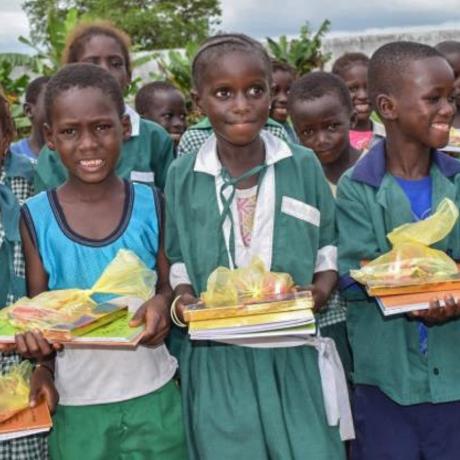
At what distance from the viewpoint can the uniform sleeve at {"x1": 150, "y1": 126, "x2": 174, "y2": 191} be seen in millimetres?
3611

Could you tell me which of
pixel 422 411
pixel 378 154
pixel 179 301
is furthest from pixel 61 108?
pixel 422 411

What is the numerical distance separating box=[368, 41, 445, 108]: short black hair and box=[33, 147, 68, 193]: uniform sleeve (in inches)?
54.3

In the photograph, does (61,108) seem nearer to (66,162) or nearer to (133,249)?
(66,162)

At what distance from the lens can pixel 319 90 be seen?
3.62 meters

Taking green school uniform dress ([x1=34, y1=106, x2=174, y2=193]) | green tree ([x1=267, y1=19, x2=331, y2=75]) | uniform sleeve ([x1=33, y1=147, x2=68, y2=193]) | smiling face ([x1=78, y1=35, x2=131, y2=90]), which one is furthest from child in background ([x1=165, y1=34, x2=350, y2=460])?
green tree ([x1=267, y1=19, x2=331, y2=75])

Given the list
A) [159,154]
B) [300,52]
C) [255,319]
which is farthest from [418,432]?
[300,52]

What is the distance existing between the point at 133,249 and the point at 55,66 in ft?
31.7

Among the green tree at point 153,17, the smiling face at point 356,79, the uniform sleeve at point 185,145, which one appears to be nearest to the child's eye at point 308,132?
the uniform sleeve at point 185,145

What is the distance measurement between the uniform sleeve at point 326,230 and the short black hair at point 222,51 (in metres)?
0.42

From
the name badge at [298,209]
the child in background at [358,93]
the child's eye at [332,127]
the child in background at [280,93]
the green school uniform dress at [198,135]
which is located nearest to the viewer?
the name badge at [298,209]

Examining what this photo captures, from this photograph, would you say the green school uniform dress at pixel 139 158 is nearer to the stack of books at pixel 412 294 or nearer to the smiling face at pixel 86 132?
the smiling face at pixel 86 132

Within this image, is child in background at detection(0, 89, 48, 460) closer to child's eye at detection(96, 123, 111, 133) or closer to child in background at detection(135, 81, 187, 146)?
child's eye at detection(96, 123, 111, 133)

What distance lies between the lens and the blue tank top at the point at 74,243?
2457 millimetres

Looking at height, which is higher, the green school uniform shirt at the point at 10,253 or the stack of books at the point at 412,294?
the green school uniform shirt at the point at 10,253
